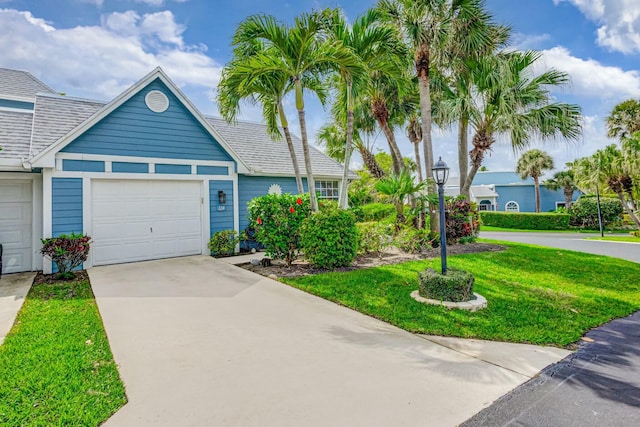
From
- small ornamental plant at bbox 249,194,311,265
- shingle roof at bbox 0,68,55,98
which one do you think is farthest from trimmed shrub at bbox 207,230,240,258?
shingle roof at bbox 0,68,55,98

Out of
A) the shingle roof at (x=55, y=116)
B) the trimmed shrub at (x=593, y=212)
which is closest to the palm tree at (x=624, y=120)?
the trimmed shrub at (x=593, y=212)

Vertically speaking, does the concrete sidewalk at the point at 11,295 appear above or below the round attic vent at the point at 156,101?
below

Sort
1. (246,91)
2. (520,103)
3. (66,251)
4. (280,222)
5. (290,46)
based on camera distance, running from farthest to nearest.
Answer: (520,103) → (246,91) → (280,222) → (290,46) → (66,251)

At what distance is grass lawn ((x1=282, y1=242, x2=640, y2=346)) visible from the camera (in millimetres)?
4426

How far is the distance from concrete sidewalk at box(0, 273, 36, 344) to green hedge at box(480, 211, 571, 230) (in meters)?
28.2

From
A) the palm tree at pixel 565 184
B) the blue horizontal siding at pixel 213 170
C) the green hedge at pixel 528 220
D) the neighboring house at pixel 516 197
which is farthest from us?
the neighboring house at pixel 516 197

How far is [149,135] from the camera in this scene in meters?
9.05

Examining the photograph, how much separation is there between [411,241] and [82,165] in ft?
29.9

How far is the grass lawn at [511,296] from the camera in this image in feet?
14.5

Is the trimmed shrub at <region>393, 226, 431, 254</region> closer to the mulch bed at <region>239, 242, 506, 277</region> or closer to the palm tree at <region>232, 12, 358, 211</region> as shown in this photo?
the mulch bed at <region>239, 242, 506, 277</region>

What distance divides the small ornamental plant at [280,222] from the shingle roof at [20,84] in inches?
416

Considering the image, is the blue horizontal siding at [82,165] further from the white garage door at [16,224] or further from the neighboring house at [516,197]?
the neighboring house at [516,197]

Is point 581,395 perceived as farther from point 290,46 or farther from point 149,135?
point 149,135

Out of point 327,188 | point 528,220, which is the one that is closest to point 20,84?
point 327,188
